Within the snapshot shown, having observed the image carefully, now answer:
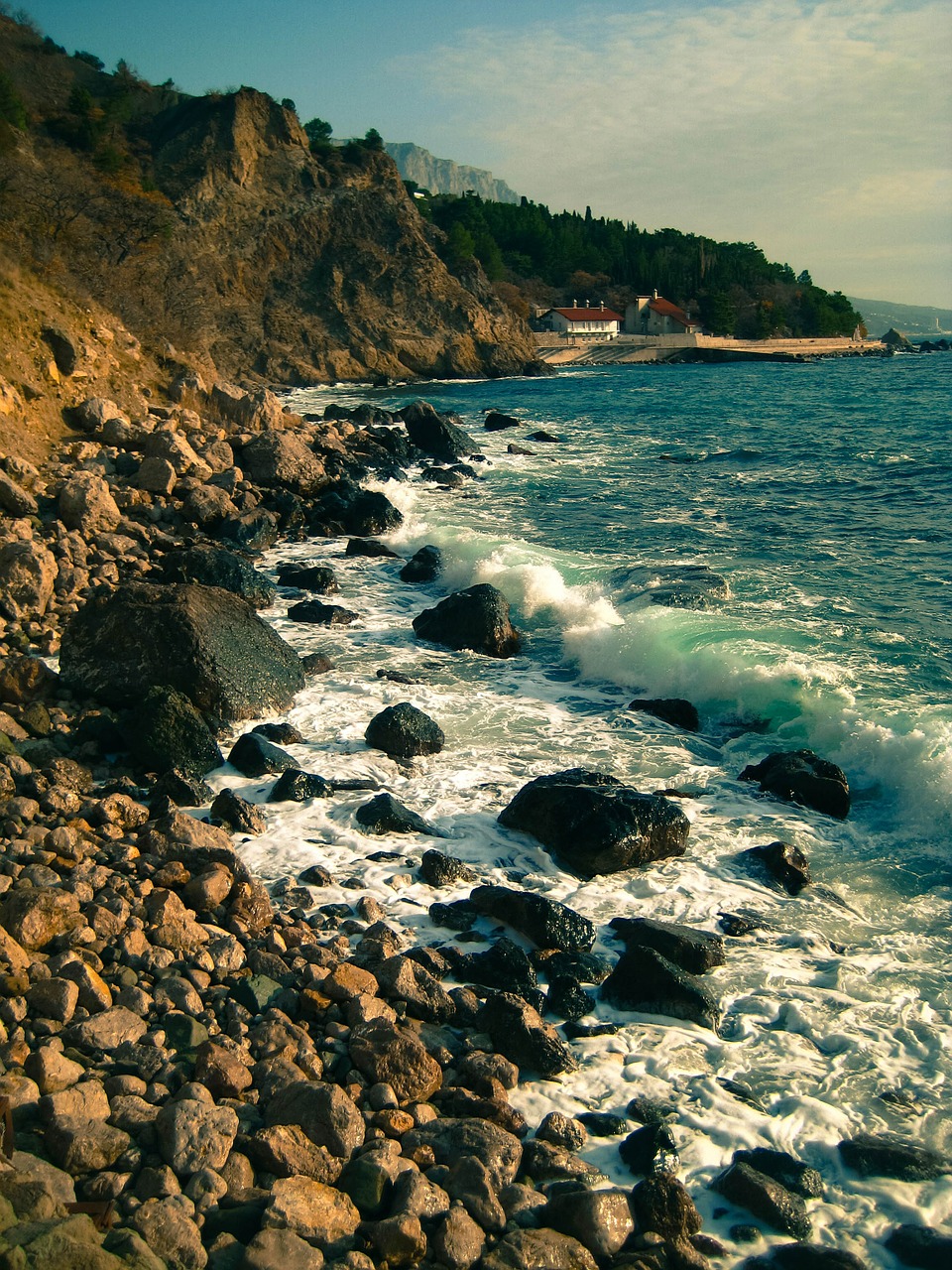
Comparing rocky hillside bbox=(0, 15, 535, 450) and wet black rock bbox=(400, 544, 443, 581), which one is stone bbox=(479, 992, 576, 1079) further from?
rocky hillside bbox=(0, 15, 535, 450)

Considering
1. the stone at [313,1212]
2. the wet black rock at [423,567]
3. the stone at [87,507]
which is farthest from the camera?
the wet black rock at [423,567]

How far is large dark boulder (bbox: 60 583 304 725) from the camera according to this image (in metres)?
9.23

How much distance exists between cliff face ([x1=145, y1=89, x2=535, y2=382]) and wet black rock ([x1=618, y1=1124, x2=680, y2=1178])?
57.3 m

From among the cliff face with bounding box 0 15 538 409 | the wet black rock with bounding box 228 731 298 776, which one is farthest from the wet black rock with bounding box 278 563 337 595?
the cliff face with bounding box 0 15 538 409

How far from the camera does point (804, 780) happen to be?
8570mm

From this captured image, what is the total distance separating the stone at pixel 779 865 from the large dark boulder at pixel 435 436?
2303 cm

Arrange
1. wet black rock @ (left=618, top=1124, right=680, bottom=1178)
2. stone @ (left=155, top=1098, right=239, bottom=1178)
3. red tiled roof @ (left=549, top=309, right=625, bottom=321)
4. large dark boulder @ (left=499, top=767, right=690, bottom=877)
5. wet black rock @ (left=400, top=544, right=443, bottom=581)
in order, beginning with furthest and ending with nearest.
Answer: red tiled roof @ (left=549, top=309, right=625, bottom=321), wet black rock @ (left=400, top=544, right=443, bottom=581), large dark boulder @ (left=499, top=767, right=690, bottom=877), wet black rock @ (left=618, top=1124, right=680, bottom=1178), stone @ (left=155, top=1098, right=239, bottom=1178)

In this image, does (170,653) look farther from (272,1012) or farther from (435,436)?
(435,436)

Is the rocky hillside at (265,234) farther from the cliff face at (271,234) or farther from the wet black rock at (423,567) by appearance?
the wet black rock at (423,567)

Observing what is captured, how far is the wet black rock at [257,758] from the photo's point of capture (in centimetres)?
846

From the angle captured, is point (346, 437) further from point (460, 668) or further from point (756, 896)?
point (756, 896)

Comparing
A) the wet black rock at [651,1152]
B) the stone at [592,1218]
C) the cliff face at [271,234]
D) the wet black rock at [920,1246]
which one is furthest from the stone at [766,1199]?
the cliff face at [271,234]

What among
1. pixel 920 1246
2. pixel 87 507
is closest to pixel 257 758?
pixel 920 1246

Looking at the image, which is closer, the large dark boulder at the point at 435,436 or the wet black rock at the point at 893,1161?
the wet black rock at the point at 893,1161
